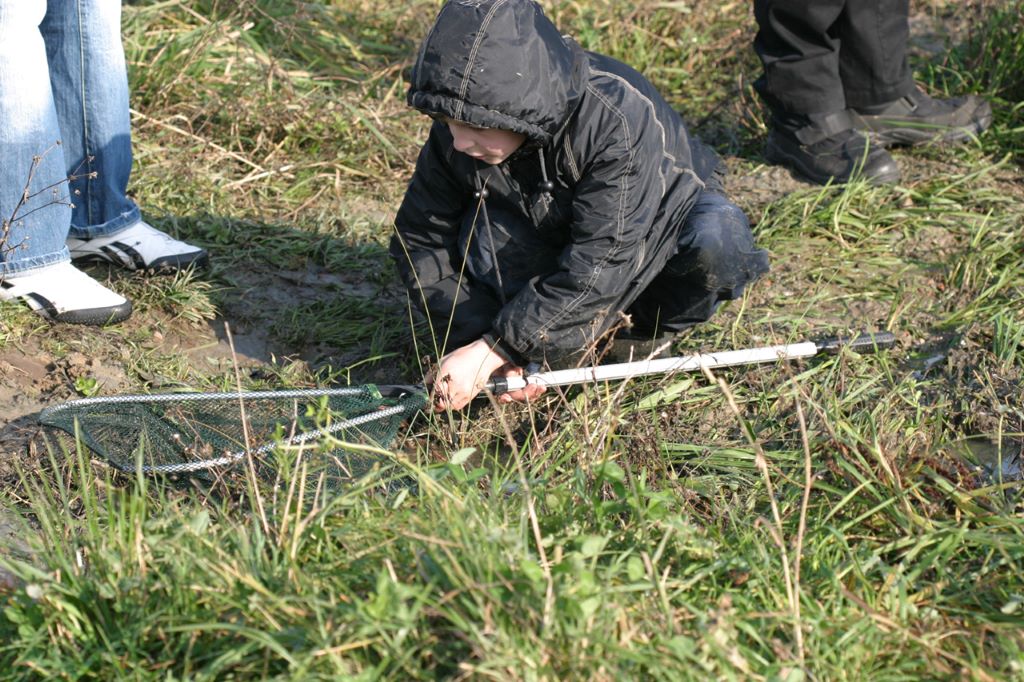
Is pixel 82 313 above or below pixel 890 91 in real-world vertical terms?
below

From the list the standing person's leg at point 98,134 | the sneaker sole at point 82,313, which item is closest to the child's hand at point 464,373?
the sneaker sole at point 82,313

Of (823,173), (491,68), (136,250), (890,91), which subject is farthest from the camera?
(890,91)

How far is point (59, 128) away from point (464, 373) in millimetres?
1592

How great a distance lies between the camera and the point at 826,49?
14.3ft

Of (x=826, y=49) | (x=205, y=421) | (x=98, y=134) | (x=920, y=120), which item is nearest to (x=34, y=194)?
(x=98, y=134)

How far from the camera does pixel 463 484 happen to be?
7.34 ft

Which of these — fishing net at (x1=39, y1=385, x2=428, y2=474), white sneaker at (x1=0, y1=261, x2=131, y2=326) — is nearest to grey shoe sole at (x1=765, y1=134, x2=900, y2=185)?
fishing net at (x1=39, y1=385, x2=428, y2=474)

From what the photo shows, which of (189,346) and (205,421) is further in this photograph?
(189,346)

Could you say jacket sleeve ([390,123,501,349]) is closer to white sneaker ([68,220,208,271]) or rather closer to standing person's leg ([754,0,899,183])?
white sneaker ([68,220,208,271])

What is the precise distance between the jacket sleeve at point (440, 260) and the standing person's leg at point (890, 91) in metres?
2.07

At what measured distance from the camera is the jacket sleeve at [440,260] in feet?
10.6

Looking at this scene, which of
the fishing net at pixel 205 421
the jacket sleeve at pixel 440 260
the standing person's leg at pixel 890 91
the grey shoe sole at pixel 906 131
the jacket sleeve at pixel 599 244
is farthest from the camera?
the grey shoe sole at pixel 906 131

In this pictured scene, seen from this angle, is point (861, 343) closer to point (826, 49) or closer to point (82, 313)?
point (826, 49)

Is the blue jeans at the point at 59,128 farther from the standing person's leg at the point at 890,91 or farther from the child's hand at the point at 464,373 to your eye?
the standing person's leg at the point at 890,91
